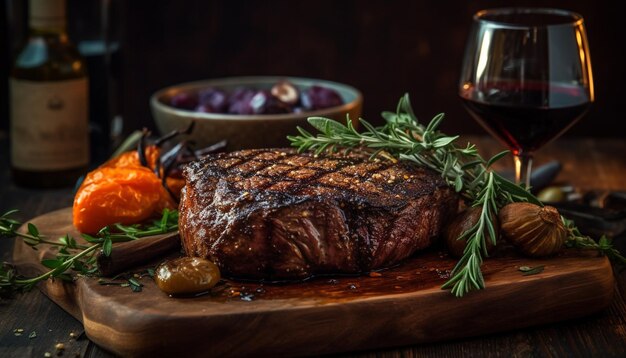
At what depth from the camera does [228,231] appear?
154 cm

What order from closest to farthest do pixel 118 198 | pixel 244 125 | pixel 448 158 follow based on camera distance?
pixel 448 158, pixel 118 198, pixel 244 125

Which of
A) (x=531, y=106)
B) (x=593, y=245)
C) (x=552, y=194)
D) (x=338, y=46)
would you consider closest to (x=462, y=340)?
(x=593, y=245)

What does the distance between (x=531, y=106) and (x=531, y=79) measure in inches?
2.6

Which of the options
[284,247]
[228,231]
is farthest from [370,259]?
[228,231]

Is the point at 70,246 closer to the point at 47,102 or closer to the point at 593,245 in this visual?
the point at 47,102

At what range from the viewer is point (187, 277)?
148 cm

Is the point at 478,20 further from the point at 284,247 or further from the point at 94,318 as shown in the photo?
the point at 94,318

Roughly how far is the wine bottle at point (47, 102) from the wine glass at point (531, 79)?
1.17m

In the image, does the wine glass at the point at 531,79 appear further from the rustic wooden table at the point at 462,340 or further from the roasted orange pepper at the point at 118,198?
the roasted orange pepper at the point at 118,198

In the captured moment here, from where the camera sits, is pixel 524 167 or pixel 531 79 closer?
pixel 531 79

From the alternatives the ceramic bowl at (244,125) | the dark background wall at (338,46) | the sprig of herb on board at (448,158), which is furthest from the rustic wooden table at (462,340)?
the dark background wall at (338,46)

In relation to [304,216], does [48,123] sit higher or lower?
lower

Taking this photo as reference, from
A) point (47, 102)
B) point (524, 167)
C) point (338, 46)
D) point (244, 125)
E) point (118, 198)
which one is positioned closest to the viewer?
point (118, 198)

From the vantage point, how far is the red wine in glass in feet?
6.36
